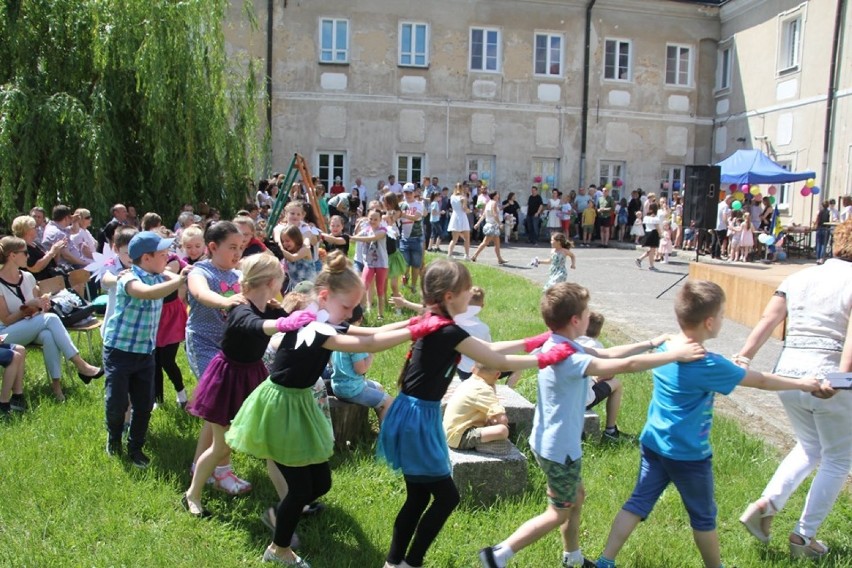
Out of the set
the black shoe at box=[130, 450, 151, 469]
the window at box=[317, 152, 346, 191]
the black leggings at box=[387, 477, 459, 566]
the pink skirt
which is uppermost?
the window at box=[317, 152, 346, 191]

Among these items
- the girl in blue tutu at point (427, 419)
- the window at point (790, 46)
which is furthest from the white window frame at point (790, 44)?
the girl in blue tutu at point (427, 419)

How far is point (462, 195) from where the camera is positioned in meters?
18.5

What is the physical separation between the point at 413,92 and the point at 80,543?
22.9 metres

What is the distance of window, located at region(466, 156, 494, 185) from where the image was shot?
2620cm

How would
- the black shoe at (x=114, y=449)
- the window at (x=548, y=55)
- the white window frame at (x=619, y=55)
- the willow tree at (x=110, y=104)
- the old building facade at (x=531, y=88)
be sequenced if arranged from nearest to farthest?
the black shoe at (x=114, y=449) < the willow tree at (x=110, y=104) < the old building facade at (x=531, y=88) < the window at (x=548, y=55) < the white window frame at (x=619, y=55)

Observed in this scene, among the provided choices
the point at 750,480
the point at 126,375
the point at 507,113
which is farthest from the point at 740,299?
the point at 507,113

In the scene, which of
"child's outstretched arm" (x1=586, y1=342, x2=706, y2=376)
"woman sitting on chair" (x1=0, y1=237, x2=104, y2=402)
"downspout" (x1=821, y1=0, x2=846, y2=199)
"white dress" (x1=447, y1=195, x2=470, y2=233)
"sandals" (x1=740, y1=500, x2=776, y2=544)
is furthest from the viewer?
"downspout" (x1=821, y1=0, x2=846, y2=199)

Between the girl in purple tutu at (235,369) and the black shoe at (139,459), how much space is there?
634 mm

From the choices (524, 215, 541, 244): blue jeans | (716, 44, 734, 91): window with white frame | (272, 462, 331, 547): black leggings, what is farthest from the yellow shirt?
(716, 44, 734, 91): window with white frame

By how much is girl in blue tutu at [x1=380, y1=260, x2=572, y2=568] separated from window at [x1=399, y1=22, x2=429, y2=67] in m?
23.0

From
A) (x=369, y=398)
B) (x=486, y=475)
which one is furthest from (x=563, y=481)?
(x=369, y=398)

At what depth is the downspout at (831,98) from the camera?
21.6 metres

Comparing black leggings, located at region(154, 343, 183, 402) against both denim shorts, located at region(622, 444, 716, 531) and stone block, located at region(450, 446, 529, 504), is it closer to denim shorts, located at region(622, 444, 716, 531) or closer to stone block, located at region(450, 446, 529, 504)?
stone block, located at region(450, 446, 529, 504)

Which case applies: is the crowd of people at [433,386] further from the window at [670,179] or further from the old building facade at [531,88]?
the window at [670,179]
